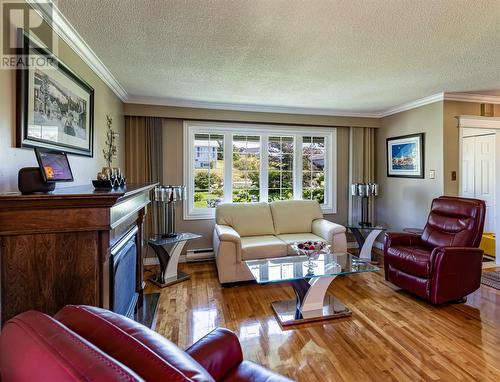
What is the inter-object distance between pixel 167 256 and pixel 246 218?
1223mm

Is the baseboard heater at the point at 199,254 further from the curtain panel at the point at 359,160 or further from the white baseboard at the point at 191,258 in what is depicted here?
the curtain panel at the point at 359,160

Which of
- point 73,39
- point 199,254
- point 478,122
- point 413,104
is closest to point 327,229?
point 199,254

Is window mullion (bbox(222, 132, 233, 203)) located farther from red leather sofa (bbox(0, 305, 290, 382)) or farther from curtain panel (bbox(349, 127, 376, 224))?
red leather sofa (bbox(0, 305, 290, 382))

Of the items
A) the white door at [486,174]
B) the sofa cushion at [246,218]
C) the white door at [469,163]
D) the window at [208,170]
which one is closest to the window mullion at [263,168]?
the sofa cushion at [246,218]

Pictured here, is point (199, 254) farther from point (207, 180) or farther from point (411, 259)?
point (411, 259)

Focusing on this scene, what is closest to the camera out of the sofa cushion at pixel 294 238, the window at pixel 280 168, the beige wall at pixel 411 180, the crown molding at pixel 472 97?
the sofa cushion at pixel 294 238

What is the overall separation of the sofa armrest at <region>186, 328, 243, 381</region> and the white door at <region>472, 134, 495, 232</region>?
5364 mm

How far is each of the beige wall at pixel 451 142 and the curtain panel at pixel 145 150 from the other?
13.0ft

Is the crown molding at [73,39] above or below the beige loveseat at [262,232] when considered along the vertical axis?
above

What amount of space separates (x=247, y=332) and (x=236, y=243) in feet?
3.77

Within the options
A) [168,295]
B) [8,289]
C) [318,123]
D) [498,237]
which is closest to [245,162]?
[318,123]

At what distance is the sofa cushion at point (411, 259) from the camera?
2812 mm

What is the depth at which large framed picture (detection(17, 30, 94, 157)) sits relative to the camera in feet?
5.24

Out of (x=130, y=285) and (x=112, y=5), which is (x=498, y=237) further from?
(x=112, y=5)
